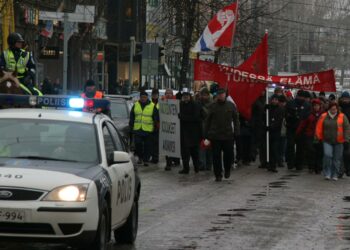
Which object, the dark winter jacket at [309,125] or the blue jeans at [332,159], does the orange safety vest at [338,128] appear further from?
the dark winter jacket at [309,125]

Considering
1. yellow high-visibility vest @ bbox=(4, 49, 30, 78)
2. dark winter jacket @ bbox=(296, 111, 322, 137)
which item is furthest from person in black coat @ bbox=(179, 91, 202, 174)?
yellow high-visibility vest @ bbox=(4, 49, 30, 78)

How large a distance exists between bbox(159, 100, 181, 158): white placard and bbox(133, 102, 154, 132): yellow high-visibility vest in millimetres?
526

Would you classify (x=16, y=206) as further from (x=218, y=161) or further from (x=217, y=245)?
(x=218, y=161)

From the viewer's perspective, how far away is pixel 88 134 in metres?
8.74

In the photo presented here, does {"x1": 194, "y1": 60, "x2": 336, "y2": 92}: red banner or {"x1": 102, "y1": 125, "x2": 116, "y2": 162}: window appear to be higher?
{"x1": 194, "y1": 60, "x2": 336, "y2": 92}: red banner

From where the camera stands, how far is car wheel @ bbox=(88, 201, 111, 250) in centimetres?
789

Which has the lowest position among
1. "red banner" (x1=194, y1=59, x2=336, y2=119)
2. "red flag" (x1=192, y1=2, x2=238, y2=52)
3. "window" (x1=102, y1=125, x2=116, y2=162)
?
"window" (x1=102, y1=125, x2=116, y2=162)

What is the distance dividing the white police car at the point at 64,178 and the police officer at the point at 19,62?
2.56m

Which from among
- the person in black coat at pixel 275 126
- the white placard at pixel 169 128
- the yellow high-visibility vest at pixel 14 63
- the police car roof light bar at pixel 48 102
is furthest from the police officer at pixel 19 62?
the person in black coat at pixel 275 126

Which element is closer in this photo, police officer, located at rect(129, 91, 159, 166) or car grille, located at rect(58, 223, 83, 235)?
car grille, located at rect(58, 223, 83, 235)

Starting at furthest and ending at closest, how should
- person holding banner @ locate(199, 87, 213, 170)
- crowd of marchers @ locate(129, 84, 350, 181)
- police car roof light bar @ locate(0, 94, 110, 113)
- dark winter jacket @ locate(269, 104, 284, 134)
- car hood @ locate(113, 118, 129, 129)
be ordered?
car hood @ locate(113, 118, 129, 129) < dark winter jacket @ locate(269, 104, 284, 134) < person holding banner @ locate(199, 87, 213, 170) < crowd of marchers @ locate(129, 84, 350, 181) < police car roof light bar @ locate(0, 94, 110, 113)

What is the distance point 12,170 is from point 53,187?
45 centimetres

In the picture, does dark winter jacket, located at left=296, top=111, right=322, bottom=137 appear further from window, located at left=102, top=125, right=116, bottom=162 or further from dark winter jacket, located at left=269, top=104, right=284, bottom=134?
window, located at left=102, top=125, right=116, bottom=162

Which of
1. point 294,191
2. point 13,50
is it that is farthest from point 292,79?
point 13,50
